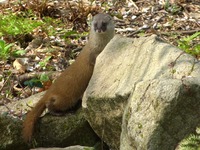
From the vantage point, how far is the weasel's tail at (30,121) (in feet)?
17.9

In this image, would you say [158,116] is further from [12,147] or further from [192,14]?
[192,14]

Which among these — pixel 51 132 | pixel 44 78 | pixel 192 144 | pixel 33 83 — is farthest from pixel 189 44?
pixel 192 144

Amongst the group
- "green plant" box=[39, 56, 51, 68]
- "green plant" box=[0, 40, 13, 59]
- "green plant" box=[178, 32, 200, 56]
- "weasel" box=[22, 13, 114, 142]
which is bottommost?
"green plant" box=[39, 56, 51, 68]

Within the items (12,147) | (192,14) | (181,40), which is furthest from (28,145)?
(192,14)

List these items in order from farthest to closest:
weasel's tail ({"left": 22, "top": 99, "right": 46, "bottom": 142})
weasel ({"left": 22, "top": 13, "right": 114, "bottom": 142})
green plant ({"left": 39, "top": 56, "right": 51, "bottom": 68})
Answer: green plant ({"left": 39, "top": 56, "right": 51, "bottom": 68})
weasel ({"left": 22, "top": 13, "right": 114, "bottom": 142})
weasel's tail ({"left": 22, "top": 99, "right": 46, "bottom": 142})

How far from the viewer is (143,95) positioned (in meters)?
3.88

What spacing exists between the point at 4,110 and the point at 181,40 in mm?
3302

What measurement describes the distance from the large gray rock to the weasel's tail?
0.70 metres

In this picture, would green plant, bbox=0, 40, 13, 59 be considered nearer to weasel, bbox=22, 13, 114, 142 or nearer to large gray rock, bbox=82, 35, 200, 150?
weasel, bbox=22, 13, 114, 142

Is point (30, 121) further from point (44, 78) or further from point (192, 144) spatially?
point (192, 144)

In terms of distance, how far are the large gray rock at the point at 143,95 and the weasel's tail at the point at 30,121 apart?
698mm

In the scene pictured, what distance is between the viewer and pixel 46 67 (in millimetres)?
7531

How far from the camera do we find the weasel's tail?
17.9 ft

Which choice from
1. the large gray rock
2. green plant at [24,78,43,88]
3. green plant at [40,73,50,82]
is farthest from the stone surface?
green plant at [40,73,50,82]
